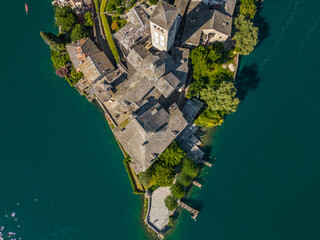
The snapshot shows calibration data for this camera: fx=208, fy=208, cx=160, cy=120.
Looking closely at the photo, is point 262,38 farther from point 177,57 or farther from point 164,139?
point 164,139

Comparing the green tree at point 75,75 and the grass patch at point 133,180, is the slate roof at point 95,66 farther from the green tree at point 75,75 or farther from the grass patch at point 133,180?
the grass patch at point 133,180

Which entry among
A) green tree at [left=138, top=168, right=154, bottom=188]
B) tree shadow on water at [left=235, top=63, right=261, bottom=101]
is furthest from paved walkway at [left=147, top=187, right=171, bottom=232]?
tree shadow on water at [left=235, top=63, right=261, bottom=101]

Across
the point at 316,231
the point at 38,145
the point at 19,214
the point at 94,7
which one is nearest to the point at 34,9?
the point at 94,7

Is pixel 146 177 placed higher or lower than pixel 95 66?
lower

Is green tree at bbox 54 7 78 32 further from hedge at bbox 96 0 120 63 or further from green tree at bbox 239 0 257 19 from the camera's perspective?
green tree at bbox 239 0 257 19

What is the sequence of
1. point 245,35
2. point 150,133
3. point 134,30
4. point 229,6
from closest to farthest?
point 150,133, point 245,35, point 134,30, point 229,6

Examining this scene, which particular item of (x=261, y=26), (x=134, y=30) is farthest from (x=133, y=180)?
(x=261, y=26)

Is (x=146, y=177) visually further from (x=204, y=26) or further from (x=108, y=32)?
(x=108, y=32)
